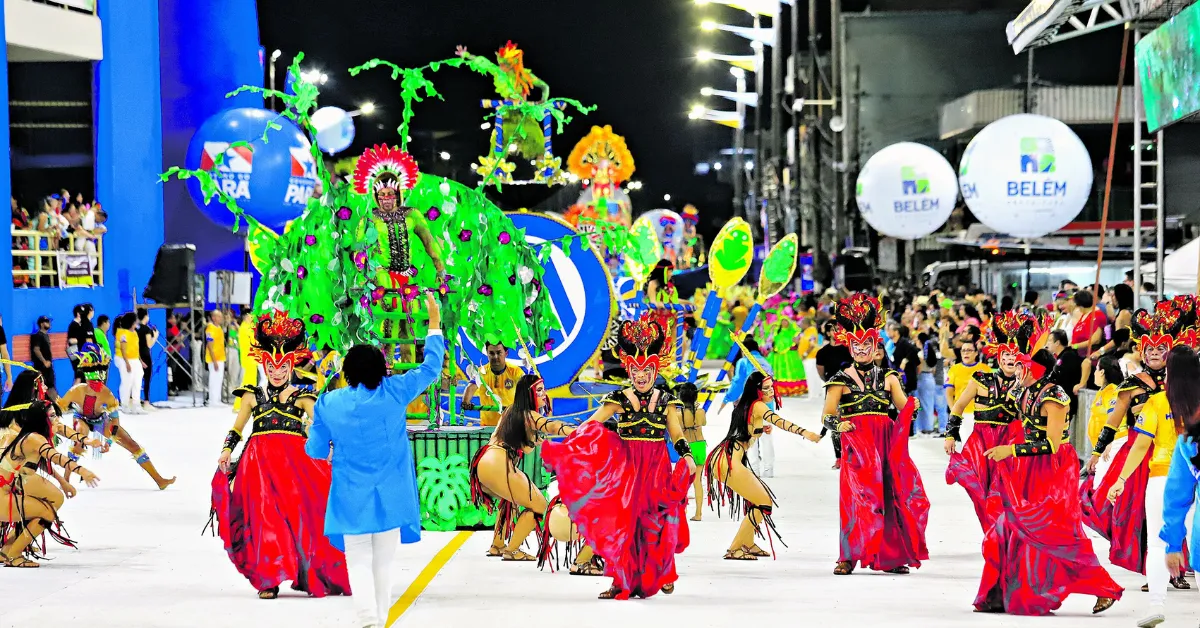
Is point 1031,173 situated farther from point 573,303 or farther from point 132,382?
point 132,382

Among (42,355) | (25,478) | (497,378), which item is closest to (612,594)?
(497,378)

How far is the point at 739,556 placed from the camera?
432 inches

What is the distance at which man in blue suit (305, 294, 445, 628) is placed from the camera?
8156 mm

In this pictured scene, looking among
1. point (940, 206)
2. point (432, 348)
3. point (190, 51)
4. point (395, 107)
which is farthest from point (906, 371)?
point (190, 51)

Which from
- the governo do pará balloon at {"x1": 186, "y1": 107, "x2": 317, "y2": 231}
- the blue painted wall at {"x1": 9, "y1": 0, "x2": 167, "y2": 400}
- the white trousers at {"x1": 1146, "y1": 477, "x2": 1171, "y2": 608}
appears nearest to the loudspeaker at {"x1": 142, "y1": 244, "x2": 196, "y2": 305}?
the blue painted wall at {"x1": 9, "y1": 0, "x2": 167, "y2": 400}

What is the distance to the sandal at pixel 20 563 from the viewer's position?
10719 millimetres

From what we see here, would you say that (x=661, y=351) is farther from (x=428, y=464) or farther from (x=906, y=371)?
(x=906, y=371)

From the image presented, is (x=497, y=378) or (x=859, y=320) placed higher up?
(x=859, y=320)

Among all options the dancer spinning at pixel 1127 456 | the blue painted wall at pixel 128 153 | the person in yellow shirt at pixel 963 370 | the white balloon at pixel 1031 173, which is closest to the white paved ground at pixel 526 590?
the dancer spinning at pixel 1127 456

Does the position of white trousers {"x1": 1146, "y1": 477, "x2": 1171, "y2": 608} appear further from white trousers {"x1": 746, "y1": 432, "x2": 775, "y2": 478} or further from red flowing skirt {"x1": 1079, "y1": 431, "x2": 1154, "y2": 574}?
white trousers {"x1": 746, "y1": 432, "x2": 775, "y2": 478}

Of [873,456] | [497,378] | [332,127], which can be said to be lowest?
[873,456]

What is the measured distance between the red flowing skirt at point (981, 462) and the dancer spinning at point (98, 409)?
25.8ft

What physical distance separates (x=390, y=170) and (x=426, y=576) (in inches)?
122

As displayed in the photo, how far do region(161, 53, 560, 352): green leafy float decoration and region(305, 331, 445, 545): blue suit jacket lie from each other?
10.2 feet
